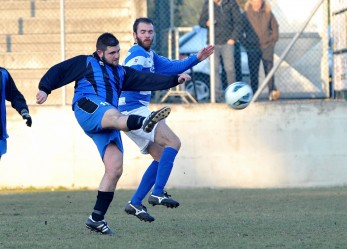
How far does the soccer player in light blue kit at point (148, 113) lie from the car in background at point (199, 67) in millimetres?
5127

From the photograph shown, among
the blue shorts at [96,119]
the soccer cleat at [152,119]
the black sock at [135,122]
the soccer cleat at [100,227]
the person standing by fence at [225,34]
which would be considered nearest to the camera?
the soccer cleat at [152,119]

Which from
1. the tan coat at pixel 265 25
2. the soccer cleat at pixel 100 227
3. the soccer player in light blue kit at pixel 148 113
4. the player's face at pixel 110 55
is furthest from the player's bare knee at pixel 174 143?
the tan coat at pixel 265 25

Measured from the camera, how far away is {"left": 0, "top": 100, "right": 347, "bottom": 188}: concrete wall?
15438mm

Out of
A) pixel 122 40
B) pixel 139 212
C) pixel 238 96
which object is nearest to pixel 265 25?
pixel 122 40

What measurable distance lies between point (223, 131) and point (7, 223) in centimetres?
584

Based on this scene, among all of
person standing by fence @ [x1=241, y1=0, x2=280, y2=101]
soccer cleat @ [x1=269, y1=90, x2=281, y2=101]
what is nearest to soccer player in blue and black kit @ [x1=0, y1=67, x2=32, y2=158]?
person standing by fence @ [x1=241, y1=0, x2=280, y2=101]

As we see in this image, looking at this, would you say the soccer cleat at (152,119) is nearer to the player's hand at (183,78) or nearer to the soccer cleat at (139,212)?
the player's hand at (183,78)

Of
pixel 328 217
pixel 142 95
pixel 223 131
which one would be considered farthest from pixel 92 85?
pixel 223 131

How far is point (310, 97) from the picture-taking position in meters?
15.9

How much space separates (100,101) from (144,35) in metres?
Answer: 1.60

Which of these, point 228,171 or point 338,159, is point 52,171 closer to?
point 228,171

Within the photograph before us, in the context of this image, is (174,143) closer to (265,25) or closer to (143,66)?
(143,66)

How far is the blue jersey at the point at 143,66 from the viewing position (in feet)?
34.4

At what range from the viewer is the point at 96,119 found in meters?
9.10
